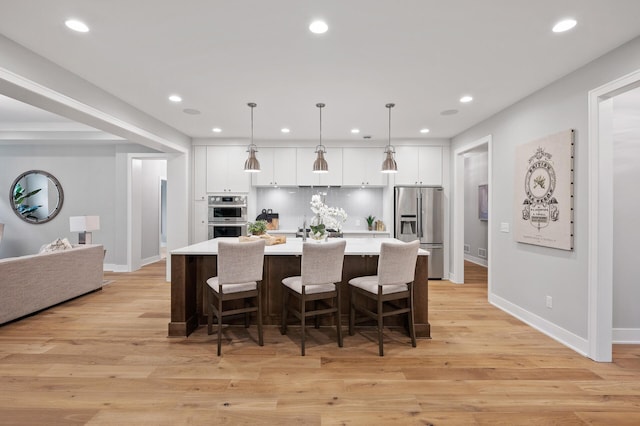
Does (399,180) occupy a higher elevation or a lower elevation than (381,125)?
lower

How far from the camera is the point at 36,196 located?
6.36 meters

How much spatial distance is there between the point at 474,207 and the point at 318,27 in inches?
268

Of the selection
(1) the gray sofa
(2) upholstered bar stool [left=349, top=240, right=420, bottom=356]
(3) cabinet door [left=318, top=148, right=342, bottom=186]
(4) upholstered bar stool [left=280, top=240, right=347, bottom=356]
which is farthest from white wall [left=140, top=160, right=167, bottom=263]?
(2) upholstered bar stool [left=349, top=240, right=420, bottom=356]

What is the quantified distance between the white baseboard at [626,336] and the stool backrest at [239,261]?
11.6 feet

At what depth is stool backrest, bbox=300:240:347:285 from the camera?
9.20 feet

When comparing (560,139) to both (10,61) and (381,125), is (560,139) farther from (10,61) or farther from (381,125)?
(10,61)

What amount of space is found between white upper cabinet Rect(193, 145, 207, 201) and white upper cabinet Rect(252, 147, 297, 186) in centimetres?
102

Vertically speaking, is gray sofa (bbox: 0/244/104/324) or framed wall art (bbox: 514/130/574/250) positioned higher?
framed wall art (bbox: 514/130/574/250)

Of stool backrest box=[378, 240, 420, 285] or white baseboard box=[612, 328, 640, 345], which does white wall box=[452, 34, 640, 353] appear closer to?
white baseboard box=[612, 328, 640, 345]

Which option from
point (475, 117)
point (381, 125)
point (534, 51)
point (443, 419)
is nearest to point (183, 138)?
point (381, 125)

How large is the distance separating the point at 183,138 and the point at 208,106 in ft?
5.95

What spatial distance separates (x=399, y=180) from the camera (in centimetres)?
584

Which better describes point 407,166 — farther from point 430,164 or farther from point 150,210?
point 150,210

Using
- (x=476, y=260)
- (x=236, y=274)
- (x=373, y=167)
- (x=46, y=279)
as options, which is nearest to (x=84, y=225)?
(x=46, y=279)
